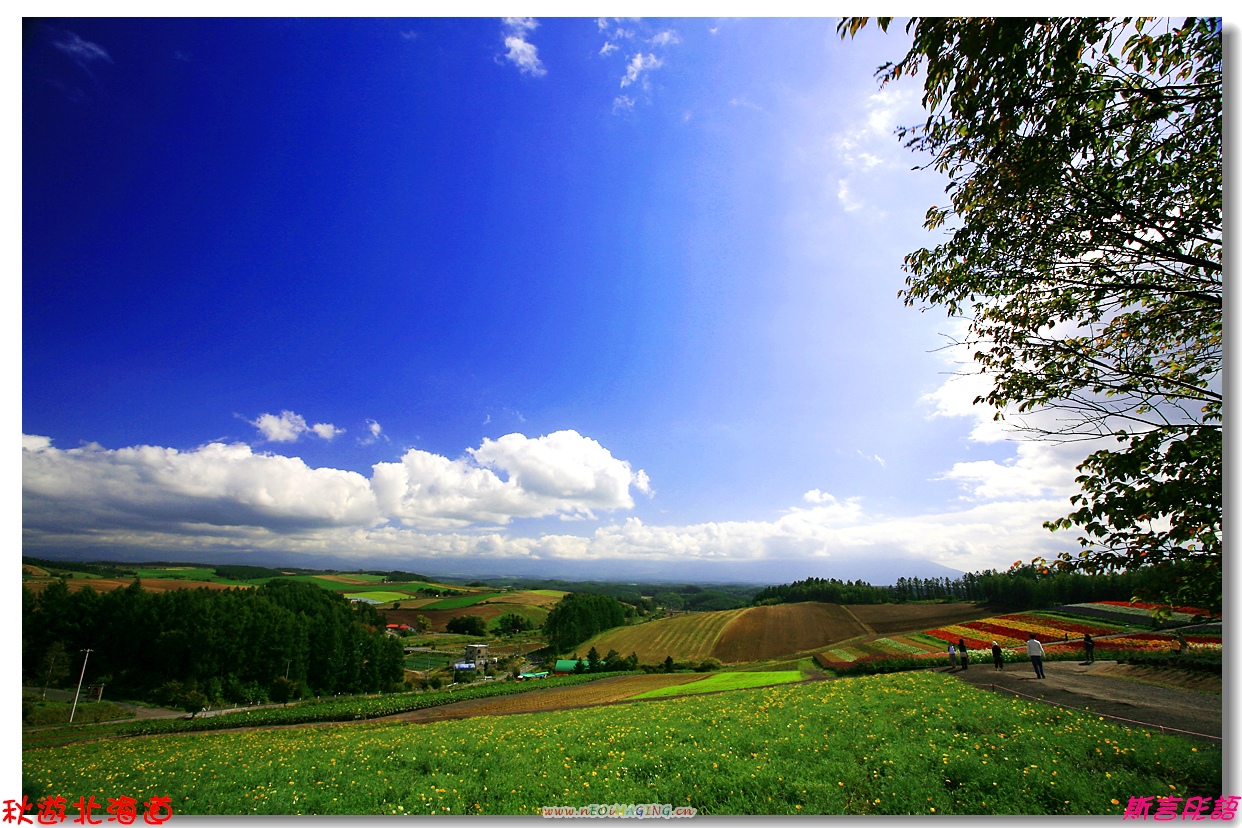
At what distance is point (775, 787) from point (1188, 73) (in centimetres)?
682

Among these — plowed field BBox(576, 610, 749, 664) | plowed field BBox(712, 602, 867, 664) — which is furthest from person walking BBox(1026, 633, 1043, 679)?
plowed field BBox(576, 610, 749, 664)

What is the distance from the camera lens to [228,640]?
13461 mm

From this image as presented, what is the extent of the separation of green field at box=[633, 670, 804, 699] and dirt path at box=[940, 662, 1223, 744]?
5.81 m

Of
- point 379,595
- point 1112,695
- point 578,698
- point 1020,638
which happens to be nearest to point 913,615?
point 1020,638

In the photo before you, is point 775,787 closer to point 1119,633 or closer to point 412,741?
point 412,741

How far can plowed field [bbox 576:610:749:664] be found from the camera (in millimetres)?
22606

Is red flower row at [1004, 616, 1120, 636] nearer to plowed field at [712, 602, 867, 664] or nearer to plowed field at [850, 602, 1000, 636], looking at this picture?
plowed field at [850, 602, 1000, 636]

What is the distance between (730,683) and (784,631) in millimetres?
7849

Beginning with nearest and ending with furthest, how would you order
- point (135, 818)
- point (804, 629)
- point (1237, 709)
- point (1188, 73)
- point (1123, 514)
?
point (1123, 514)
point (1188, 73)
point (1237, 709)
point (135, 818)
point (804, 629)

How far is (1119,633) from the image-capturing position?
9.67 metres

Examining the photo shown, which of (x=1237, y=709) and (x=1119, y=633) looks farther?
(x=1119, y=633)

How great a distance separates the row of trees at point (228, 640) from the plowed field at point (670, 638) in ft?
42.4

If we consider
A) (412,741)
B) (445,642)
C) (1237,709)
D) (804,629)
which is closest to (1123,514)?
(1237,709)

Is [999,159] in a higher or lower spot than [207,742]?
higher
